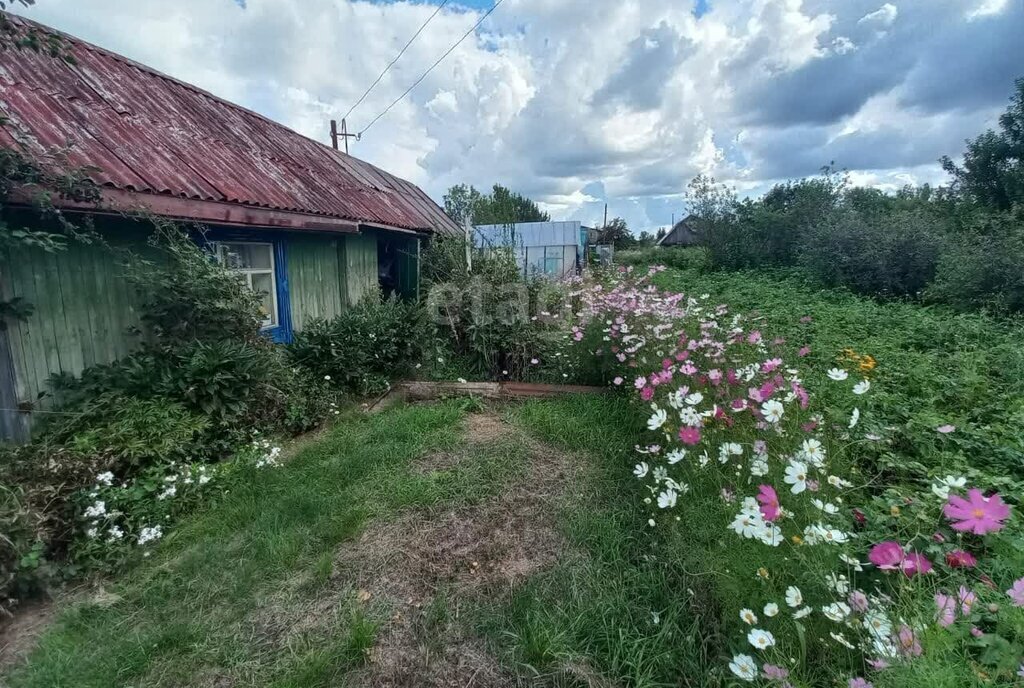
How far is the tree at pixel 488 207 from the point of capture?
7854 mm

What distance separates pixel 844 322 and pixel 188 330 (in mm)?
6616

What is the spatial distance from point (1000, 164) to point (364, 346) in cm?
1745

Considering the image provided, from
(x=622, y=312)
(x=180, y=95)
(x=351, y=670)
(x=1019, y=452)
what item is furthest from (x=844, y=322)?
(x=180, y=95)

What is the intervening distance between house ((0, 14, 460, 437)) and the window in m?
0.02

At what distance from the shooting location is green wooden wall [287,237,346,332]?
5.54m

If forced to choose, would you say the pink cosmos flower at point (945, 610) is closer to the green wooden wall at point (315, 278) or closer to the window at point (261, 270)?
the window at point (261, 270)

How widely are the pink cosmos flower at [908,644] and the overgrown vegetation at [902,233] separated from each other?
23.5 ft

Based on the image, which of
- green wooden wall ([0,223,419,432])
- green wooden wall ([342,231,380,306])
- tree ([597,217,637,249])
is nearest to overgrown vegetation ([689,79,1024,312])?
green wooden wall ([342,231,380,306])

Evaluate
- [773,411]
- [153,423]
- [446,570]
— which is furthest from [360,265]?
[773,411]

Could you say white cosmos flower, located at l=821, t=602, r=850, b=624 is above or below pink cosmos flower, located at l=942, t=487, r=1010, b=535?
below

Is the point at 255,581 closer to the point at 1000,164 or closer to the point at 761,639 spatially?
the point at 761,639

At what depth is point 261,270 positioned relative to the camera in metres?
5.12

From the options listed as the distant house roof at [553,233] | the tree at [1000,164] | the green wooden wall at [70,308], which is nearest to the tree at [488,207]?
the distant house roof at [553,233]

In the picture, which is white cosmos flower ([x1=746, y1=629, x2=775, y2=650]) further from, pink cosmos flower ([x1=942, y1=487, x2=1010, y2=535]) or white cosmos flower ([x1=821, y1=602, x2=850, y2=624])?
pink cosmos flower ([x1=942, y1=487, x2=1010, y2=535])
